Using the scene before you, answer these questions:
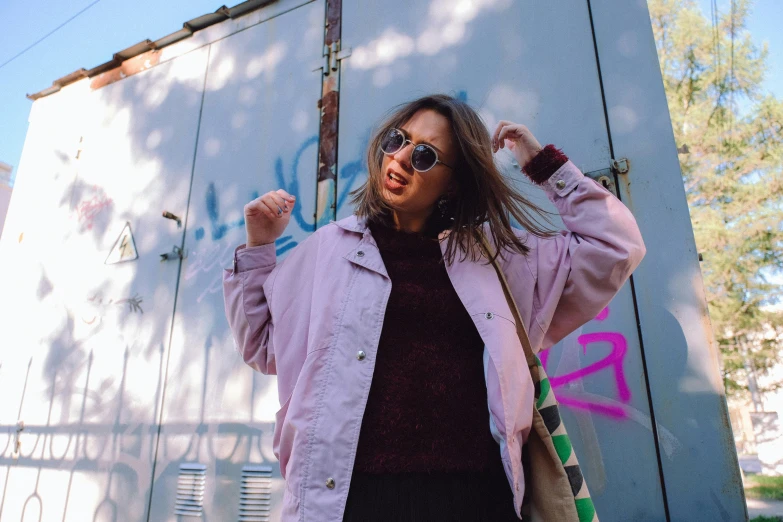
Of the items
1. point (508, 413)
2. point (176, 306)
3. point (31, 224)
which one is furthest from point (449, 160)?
point (31, 224)

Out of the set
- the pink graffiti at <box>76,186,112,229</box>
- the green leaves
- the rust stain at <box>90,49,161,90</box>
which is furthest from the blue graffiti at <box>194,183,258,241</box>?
the green leaves

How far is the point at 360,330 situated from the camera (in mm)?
1145

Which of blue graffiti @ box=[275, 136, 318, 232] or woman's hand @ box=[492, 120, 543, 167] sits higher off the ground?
blue graffiti @ box=[275, 136, 318, 232]

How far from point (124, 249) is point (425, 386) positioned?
3212mm

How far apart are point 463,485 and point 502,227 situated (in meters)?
0.67

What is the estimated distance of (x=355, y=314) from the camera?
1159 mm

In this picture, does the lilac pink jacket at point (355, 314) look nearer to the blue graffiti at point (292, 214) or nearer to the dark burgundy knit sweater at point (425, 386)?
the dark burgundy knit sweater at point (425, 386)

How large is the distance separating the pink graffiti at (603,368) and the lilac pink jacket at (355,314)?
73 centimetres

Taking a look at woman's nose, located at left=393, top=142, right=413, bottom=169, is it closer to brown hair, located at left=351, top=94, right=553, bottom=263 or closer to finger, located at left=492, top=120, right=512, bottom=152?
brown hair, located at left=351, top=94, right=553, bottom=263

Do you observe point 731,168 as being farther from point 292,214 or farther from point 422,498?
point 422,498

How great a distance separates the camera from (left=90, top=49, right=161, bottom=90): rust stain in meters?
4.12

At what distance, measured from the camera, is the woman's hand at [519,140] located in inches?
56.5

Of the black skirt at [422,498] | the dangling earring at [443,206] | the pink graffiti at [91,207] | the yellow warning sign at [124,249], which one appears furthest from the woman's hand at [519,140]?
the pink graffiti at [91,207]

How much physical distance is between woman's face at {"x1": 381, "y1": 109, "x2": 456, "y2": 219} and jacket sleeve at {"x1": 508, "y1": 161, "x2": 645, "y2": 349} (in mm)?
284
